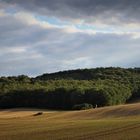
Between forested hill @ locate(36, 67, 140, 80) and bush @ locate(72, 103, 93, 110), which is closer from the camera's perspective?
bush @ locate(72, 103, 93, 110)

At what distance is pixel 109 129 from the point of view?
95.1ft

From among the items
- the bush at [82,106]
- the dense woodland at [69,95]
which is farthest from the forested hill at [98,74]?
the bush at [82,106]

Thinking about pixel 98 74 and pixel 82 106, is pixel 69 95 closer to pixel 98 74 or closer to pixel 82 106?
pixel 82 106

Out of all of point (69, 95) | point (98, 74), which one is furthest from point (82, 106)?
point (98, 74)

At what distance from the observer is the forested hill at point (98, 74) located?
122 meters

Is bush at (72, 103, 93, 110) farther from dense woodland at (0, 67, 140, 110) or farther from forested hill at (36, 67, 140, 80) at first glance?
forested hill at (36, 67, 140, 80)

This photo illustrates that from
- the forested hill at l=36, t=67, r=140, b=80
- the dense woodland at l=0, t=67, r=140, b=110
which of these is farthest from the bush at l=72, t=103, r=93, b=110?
the forested hill at l=36, t=67, r=140, b=80

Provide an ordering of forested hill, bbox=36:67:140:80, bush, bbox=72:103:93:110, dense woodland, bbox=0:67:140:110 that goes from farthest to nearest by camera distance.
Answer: forested hill, bbox=36:67:140:80 < dense woodland, bbox=0:67:140:110 < bush, bbox=72:103:93:110

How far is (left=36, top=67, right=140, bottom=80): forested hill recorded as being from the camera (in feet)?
400

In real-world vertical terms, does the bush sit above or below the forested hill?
below

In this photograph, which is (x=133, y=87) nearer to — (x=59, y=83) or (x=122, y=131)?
(x=59, y=83)

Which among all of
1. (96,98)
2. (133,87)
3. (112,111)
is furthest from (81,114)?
(133,87)

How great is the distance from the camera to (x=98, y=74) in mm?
126562

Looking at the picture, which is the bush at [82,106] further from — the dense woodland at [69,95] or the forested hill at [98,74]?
the forested hill at [98,74]
